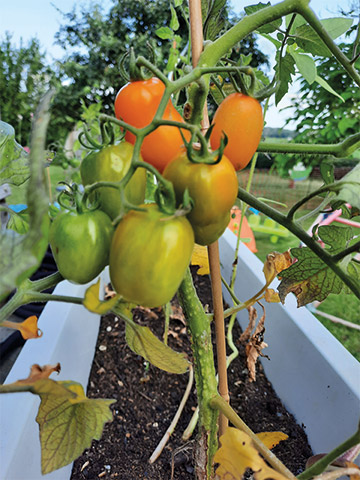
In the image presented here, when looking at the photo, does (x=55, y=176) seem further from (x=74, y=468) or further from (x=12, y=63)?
(x=74, y=468)

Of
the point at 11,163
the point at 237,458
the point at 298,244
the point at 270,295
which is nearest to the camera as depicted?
the point at 237,458

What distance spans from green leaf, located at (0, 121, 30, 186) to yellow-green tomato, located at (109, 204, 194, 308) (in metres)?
0.23

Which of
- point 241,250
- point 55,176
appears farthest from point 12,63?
point 241,250

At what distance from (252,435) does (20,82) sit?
7430mm

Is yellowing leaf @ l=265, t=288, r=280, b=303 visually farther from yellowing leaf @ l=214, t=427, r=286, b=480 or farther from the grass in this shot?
the grass

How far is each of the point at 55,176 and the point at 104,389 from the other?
14.1 ft

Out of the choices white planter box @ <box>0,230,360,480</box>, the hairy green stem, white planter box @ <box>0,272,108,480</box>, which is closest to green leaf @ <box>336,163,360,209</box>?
the hairy green stem

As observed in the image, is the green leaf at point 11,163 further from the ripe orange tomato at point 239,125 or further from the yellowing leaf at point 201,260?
the yellowing leaf at point 201,260

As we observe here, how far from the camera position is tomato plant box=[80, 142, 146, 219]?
0.92ft

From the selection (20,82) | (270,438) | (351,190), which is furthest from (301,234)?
(20,82)

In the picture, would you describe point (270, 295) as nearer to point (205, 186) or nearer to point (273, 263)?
point (273, 263)

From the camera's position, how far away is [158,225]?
233mm

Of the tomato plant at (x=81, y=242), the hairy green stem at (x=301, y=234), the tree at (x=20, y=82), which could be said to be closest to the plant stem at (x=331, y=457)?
the hairy green stem at (x=301, y=234)

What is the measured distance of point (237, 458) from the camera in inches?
12.4
